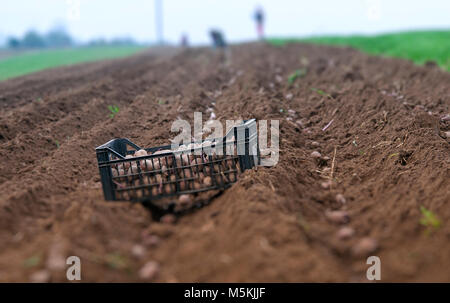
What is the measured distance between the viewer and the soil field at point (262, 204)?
2.00 metres

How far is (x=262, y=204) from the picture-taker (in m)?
2.46

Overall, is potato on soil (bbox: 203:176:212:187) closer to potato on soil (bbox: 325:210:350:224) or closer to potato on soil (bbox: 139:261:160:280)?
potato on soil (bbox: 325:210:350:224)

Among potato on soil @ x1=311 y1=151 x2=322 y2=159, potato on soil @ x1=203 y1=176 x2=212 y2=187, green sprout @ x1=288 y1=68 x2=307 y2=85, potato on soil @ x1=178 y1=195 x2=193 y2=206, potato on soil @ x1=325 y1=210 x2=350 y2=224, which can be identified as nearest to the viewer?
potato on soil @ x1=325 y1=210 x2=350 y2=224

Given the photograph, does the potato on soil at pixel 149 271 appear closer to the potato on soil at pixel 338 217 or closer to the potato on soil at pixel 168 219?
the potato on soil at pixel 168 219

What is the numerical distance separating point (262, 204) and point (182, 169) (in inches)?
34.5

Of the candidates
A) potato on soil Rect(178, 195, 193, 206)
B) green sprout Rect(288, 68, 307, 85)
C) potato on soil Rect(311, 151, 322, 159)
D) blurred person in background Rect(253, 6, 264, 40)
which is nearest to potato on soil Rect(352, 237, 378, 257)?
potato on soil Rect(178, 195, 193, 206)

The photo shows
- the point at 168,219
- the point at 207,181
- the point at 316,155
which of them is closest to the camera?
the point at 168,219

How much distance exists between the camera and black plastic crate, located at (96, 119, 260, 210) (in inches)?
111

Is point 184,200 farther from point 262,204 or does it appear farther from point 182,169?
point 262,204

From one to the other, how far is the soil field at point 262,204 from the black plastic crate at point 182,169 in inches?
5.1

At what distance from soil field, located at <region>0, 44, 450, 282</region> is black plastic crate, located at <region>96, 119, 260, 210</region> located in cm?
13

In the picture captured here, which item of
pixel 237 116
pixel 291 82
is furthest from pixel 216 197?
pixel 291 82

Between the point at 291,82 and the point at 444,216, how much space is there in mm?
5894

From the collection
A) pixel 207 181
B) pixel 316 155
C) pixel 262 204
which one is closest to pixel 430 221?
pixel 262 204
